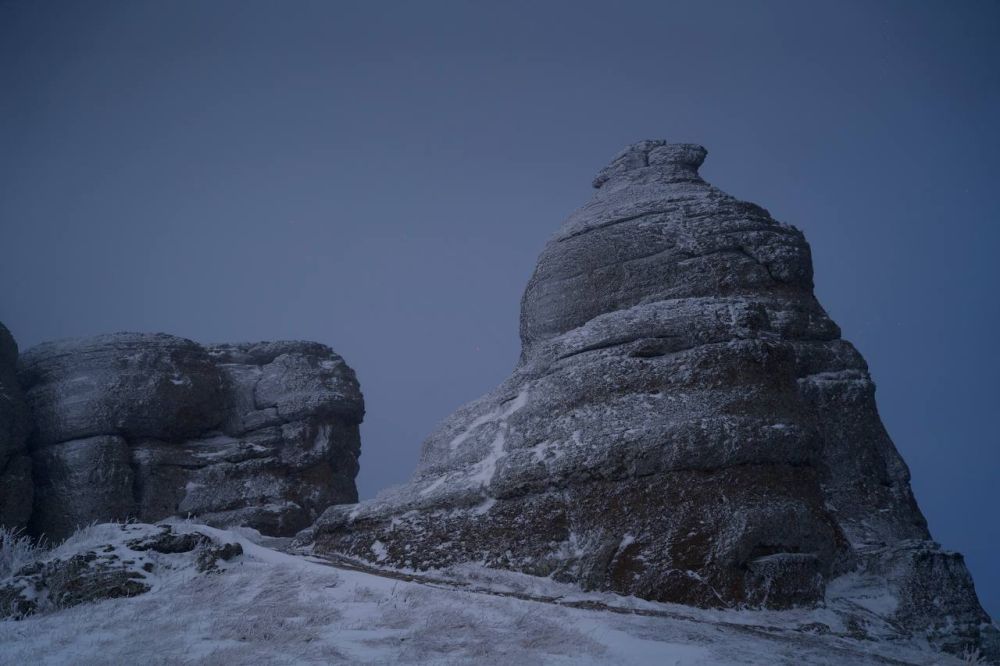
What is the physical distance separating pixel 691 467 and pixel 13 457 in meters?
15.9

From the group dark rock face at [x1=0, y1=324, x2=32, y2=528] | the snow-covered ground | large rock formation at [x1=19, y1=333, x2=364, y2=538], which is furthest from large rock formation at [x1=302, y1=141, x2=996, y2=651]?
dark rock face at [x1=0, y1=324, x2=32, y2=528]

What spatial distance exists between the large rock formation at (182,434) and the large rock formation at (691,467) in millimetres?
6549

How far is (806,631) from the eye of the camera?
931cm

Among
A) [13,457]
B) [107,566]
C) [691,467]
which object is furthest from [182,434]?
[691,467]

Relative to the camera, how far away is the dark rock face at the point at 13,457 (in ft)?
56.7

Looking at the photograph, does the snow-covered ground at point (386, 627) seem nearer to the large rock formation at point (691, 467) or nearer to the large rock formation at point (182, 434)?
the large rock formation at point (691, 467)

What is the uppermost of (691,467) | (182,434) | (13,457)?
(691,467)

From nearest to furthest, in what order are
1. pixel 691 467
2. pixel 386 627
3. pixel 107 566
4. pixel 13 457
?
1. pixel 386 627
2. pixel 107 566
3. pixel 691 467
4. pixel 13 457

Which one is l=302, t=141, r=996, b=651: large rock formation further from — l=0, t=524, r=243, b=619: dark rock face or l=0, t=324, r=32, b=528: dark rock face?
l=0, t=324, r=32, b=528: dark rock face

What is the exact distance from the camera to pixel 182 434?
19844mm

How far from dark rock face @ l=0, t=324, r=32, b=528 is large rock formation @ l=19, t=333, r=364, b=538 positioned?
42 cm

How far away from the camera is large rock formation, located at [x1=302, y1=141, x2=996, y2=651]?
33.3 feet

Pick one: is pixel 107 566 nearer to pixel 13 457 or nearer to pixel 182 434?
pixel 13 457

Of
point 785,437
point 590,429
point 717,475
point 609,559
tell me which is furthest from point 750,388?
point 609,559
